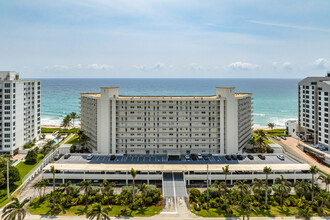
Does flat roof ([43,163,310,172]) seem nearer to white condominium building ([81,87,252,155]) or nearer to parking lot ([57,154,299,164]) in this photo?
parking lot ([57,154,299,164])

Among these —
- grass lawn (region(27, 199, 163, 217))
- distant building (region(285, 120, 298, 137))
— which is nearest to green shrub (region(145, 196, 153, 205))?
grass lawn (region(27, 199, 163, 217))

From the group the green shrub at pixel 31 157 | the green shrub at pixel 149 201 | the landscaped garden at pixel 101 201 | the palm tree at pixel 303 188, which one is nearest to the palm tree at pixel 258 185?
the palm tree at pixel 303 188

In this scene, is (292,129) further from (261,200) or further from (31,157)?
(31,157)

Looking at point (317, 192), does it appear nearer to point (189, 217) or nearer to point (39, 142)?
point (189, 217)

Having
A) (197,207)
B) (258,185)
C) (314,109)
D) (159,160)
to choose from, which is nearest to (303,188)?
(258,185)

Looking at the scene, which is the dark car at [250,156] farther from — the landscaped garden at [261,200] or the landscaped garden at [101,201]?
the landscaped garden at [101,201]
